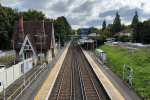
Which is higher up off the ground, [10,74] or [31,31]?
[31,31]

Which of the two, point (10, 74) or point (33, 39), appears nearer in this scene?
point (10, 74)

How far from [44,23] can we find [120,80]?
73.5 ft

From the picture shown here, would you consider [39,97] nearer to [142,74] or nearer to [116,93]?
[116,93]

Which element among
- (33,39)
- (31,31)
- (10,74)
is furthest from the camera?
(31,31)

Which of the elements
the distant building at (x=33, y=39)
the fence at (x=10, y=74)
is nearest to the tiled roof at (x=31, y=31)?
the distant building at (x=33, y=39)

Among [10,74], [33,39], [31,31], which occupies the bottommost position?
[10,74]

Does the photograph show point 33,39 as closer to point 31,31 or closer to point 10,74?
point 31,31

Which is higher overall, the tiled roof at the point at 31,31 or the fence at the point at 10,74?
the tiled roof at the point at 31,31

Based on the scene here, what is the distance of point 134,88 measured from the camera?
14.3m

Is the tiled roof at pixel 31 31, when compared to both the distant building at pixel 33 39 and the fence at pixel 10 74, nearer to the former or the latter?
the distant building at pixel 33 39

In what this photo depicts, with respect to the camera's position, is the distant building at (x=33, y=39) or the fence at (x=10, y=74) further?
the distant building at (x=33, y=39)

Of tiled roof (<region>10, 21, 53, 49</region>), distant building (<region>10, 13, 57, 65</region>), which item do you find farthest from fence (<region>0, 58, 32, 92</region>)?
tiled roof (<region>10, 21, 53, 49</region>)

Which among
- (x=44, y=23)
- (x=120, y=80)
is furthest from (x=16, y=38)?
(x=120, y=80)

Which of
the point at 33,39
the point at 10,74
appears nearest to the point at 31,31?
the point at 33,39
